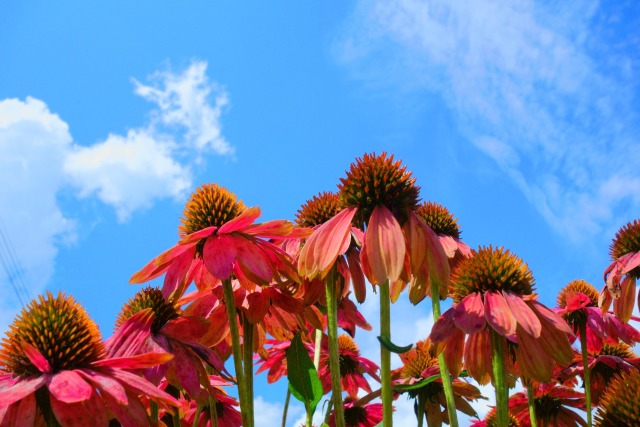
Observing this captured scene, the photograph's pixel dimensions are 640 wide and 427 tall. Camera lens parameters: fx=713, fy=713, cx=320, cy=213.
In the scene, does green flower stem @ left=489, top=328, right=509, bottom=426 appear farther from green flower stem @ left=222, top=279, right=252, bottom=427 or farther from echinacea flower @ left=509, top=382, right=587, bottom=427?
echinacea flower @ left=509, top=382, right=587, bottom=427

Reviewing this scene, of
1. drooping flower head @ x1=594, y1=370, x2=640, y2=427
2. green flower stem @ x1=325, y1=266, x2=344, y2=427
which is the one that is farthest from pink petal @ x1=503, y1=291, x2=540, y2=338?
green flower stem @ x1=325, y1=266, x2=344, y2=427

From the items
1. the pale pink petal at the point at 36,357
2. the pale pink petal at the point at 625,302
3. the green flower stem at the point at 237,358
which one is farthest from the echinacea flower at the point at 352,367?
the pale pink petal at the point at 36,357

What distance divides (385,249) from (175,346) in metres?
0.68

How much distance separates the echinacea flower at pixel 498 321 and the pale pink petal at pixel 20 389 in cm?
101

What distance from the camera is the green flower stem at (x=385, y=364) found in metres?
1.68

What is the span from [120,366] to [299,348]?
45 cm

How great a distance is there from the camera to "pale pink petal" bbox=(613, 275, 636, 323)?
3139mm

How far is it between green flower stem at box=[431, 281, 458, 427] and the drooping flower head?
15.9 inches

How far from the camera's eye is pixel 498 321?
76.7 inches

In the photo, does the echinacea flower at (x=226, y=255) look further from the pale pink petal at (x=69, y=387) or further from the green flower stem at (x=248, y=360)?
the pale pink petal at (x=69, y=387)

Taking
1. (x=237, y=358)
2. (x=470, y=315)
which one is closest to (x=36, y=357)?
(x=237, y=358)

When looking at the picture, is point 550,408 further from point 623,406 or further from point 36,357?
point 36,357

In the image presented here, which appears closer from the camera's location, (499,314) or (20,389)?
(20,389)

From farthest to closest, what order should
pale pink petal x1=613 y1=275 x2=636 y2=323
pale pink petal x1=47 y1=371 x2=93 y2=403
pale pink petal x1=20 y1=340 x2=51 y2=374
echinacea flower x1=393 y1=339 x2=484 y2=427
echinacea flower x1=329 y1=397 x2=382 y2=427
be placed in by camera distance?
echinacea flower x1=329 y1=397 x2=382 y2=427 → pale pink petal x1=613 y1=275 x2=636 y2=323 → echinacea flower x1=393 y1=339 x2=484 y2=427 → pale pink petal x1=20 y1=340 x2=51 y2=374 → pale pink petal x1=47 y1=371 x2=93 y2=403
